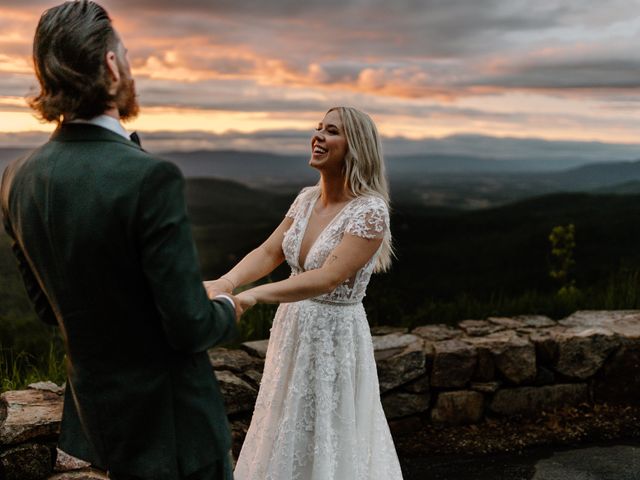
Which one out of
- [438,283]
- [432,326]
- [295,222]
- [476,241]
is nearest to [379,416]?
[295,222]

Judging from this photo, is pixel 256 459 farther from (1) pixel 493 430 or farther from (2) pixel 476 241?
(2) pixel 476 241

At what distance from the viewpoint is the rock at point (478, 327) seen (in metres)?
5.46

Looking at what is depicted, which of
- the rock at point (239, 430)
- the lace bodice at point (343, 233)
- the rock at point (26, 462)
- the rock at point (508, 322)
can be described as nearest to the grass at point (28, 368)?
the rock at point (26, 462)

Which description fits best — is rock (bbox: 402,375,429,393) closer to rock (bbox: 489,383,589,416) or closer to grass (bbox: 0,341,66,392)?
rock (bbox: 489,383,589,416)

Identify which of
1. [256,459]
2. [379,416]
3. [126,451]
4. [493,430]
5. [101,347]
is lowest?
[493,430]

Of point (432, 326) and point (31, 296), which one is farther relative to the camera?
point (432, 326)

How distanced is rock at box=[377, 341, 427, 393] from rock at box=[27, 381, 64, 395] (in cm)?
201

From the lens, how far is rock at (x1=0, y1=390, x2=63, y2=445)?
3646 mm

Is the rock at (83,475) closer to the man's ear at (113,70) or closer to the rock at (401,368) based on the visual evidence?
the rock at (401,368)

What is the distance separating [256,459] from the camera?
3.49 metres

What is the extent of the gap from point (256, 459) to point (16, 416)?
1.29m

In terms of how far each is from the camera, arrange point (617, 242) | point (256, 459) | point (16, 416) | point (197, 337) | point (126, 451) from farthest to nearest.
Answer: point (617, 242) → point (16, 416) → point (256, 459) → point (126, 451) → point (197, 337)

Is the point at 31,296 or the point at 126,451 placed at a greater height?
the point at 31,296

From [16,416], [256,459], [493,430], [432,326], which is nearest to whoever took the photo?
[256,459]
